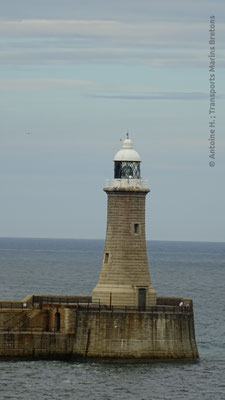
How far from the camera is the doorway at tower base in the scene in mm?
65000

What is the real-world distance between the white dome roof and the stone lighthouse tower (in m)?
1.34

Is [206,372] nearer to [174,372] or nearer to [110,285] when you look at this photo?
[174,372]

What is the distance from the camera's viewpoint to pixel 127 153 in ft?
218

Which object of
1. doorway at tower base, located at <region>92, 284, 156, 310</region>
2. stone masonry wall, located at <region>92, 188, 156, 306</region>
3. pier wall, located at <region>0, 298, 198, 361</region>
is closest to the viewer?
pier wall, located at <region>0, 298, 198, 361</region>

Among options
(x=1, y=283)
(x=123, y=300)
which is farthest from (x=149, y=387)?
(x=1, y=283)

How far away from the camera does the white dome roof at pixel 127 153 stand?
66312 mm

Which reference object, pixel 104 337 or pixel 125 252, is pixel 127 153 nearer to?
pixel 125 252

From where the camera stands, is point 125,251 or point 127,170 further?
point 127,170

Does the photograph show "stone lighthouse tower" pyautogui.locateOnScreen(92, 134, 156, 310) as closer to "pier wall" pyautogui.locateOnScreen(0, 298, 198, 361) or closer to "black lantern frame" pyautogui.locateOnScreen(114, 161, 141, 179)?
"black lantern frame" pyautogui.locateOnScreen(114, 161, 141, 179)

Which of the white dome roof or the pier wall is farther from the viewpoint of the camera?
the white dome roof

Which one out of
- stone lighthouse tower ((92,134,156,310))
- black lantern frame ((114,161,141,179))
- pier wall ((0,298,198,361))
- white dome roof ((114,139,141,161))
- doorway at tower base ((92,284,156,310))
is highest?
white dome roof ((114,139,141,161))

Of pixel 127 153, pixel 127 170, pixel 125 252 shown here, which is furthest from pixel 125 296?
pixel 127 153

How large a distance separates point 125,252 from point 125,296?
1991mm

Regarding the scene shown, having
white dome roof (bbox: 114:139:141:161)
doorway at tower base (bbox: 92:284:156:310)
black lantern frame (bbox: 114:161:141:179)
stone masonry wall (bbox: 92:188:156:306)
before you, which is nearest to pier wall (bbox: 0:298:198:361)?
doorway at tower base (bbox: 92:284:156:310)
